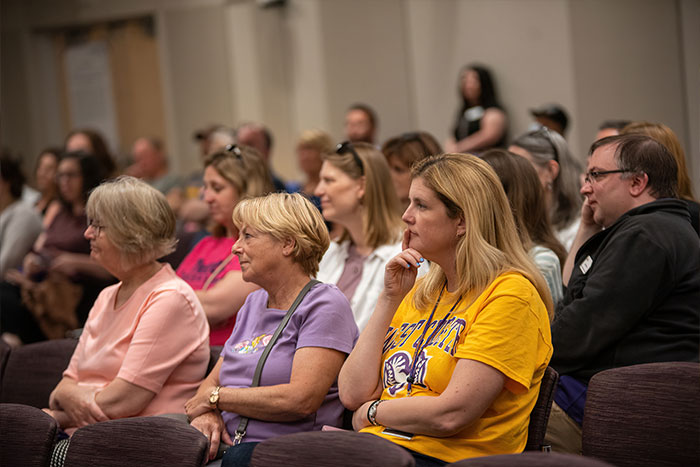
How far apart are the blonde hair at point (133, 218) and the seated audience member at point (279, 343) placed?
0.42m

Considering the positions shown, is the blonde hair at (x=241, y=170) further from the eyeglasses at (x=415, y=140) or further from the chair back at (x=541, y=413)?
the chair back at (x=541, y=413)

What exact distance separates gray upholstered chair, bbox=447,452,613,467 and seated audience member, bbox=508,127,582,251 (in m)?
1.91

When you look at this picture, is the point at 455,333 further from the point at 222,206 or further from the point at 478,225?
the point at 222,206

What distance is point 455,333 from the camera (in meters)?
2.23

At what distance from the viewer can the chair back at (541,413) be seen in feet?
7.37

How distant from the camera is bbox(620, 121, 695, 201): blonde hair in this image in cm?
308

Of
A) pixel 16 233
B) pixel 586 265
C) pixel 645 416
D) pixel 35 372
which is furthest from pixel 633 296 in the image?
pixel 16 233

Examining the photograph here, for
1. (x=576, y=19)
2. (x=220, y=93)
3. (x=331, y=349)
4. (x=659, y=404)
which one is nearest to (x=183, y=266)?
(x=331, y=349)

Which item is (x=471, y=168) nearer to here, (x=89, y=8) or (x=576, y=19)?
(x=576, y=19)

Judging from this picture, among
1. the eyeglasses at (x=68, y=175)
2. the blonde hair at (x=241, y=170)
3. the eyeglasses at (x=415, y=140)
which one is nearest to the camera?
the blonde hair at (x=241, y=170)

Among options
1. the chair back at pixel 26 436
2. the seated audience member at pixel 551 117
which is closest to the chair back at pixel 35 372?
the chair back at pixel 26 436

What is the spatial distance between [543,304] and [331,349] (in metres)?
0.68

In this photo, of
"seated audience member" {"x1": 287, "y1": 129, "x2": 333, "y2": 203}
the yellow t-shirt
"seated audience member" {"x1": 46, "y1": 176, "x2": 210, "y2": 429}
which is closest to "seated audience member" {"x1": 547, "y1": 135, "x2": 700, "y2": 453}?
the yellow t-shirt

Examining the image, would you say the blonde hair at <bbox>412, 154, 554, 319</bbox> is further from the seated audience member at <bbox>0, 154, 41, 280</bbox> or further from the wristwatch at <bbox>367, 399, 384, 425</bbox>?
the seated audience member at <bbox>0, 154, 41, 280</bbox>
